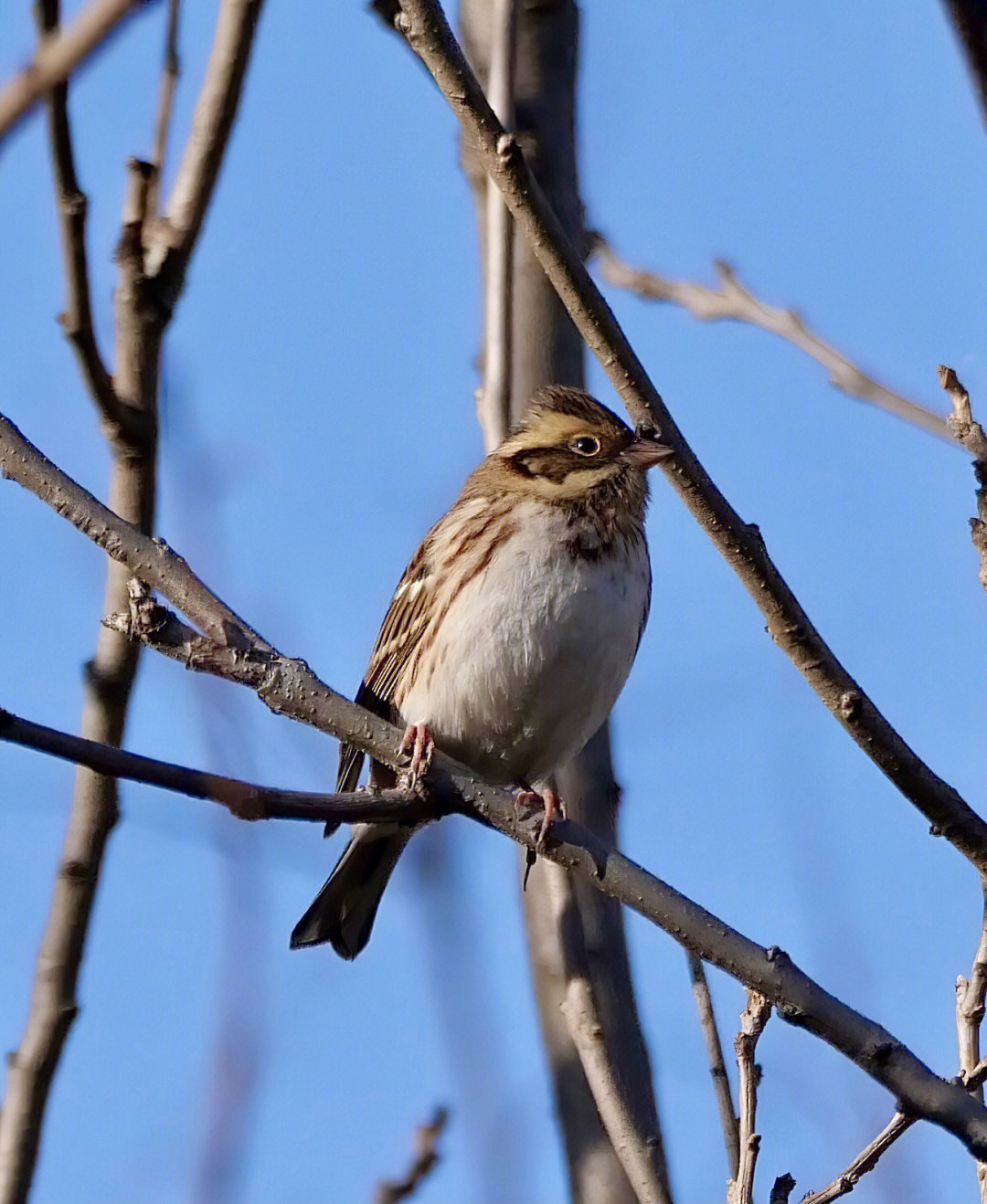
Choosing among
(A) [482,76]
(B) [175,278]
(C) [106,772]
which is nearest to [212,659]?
(C) [106,772]

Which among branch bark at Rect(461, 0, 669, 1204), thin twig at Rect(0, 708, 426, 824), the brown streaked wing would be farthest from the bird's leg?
the brown streaked wing

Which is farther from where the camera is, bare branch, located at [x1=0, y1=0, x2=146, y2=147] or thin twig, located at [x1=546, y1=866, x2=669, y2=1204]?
thin twig, located at [x1=546, y1=866, x2=669, y2=1204]

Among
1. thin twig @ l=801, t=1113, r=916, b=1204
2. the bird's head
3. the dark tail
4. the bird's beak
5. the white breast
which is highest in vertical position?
the bird's head

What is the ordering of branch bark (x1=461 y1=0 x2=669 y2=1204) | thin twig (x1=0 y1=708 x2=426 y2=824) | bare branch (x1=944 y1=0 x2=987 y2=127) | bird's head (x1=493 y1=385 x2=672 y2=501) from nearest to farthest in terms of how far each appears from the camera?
bare branch (x1=944 y1=0 x2=987 y2=127)
thin twig (x1=0 y1=708 x2=426 y2=824)
branch bark (x1=461 y1=0 x2=669 y2=1204)
bird's head (x1=493 y1=385 x2=672 y2=501)

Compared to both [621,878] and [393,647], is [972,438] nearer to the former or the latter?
[621,878]

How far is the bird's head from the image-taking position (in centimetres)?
591

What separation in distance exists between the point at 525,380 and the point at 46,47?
4398mm

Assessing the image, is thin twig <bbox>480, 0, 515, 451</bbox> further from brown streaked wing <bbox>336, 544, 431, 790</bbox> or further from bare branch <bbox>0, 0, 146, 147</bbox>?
bare branch <bbox>0, 0, 146, 147</bbox>

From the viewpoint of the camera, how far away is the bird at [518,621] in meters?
5.47

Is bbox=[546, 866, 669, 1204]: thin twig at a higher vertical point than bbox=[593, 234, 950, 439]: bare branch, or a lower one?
lower

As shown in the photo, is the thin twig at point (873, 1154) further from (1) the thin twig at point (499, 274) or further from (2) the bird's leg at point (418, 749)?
(1) the thin twig at point (499, 274)

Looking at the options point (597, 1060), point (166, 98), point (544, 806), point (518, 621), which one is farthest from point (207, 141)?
point (597, 1060)

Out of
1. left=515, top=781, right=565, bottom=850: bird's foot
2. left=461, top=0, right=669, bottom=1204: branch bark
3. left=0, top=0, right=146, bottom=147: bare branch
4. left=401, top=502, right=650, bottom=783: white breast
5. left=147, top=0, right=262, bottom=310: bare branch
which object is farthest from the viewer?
left=401, top=502, right=650, bottom=783: white breast

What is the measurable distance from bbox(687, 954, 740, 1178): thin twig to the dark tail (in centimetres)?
206
